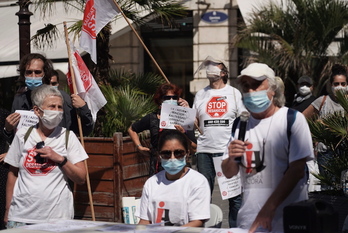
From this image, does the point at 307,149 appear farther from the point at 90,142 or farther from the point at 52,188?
the point at 90,142

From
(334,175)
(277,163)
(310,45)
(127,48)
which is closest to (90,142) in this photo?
(334,175)

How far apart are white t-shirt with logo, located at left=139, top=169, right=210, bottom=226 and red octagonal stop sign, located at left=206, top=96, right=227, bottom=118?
284cm

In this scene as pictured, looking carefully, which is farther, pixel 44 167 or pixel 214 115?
pixel 214 115

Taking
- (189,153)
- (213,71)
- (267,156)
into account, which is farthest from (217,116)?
(267,156)

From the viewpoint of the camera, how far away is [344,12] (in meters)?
14.5

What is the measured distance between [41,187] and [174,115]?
248 cm

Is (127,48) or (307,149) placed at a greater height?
(127,48)

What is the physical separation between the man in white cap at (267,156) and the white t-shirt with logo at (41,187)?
1456mm

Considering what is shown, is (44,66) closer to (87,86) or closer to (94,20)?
(87,86)

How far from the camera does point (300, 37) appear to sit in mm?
14562

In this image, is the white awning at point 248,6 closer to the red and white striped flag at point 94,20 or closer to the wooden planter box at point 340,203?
the red and white striped flag at point 94,20

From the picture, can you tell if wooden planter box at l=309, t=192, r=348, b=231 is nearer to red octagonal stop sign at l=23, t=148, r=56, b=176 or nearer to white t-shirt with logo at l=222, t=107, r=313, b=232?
red octagonal stop sign at l=23, t=148, r=56, b=176

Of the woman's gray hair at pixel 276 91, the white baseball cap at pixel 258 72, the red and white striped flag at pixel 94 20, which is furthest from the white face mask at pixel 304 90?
the white baseball cap at pixel 258 72

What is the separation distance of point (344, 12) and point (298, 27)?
813 mm
